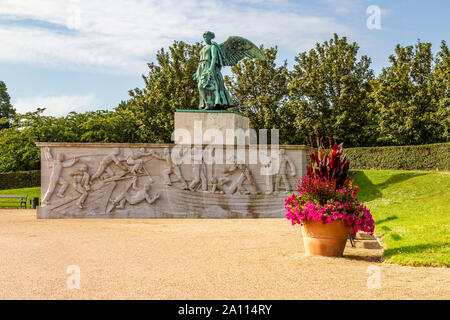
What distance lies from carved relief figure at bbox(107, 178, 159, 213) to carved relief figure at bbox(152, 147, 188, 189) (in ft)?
2.45

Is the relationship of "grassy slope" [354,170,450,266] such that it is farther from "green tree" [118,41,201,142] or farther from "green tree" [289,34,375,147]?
"green tree" [118,41,201,142]

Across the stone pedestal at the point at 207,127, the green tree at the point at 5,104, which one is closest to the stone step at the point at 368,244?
the stone pedestal at the point at 207,127

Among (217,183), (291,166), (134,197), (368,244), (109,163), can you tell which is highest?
(109,163)

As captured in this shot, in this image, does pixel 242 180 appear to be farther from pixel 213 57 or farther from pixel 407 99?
pixel 407 99

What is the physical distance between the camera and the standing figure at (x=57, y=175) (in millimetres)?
15953

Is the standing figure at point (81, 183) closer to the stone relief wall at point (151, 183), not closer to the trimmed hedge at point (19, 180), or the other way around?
the stone relief wall at point (151, 183)

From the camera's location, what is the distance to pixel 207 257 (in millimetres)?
7980

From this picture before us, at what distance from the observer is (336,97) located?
3578 centimetres

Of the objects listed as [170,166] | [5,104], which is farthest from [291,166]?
[5,104]

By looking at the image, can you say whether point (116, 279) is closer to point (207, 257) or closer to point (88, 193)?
point (207, 257)

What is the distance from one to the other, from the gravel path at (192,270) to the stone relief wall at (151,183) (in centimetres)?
466

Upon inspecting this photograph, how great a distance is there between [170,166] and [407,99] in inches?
902
